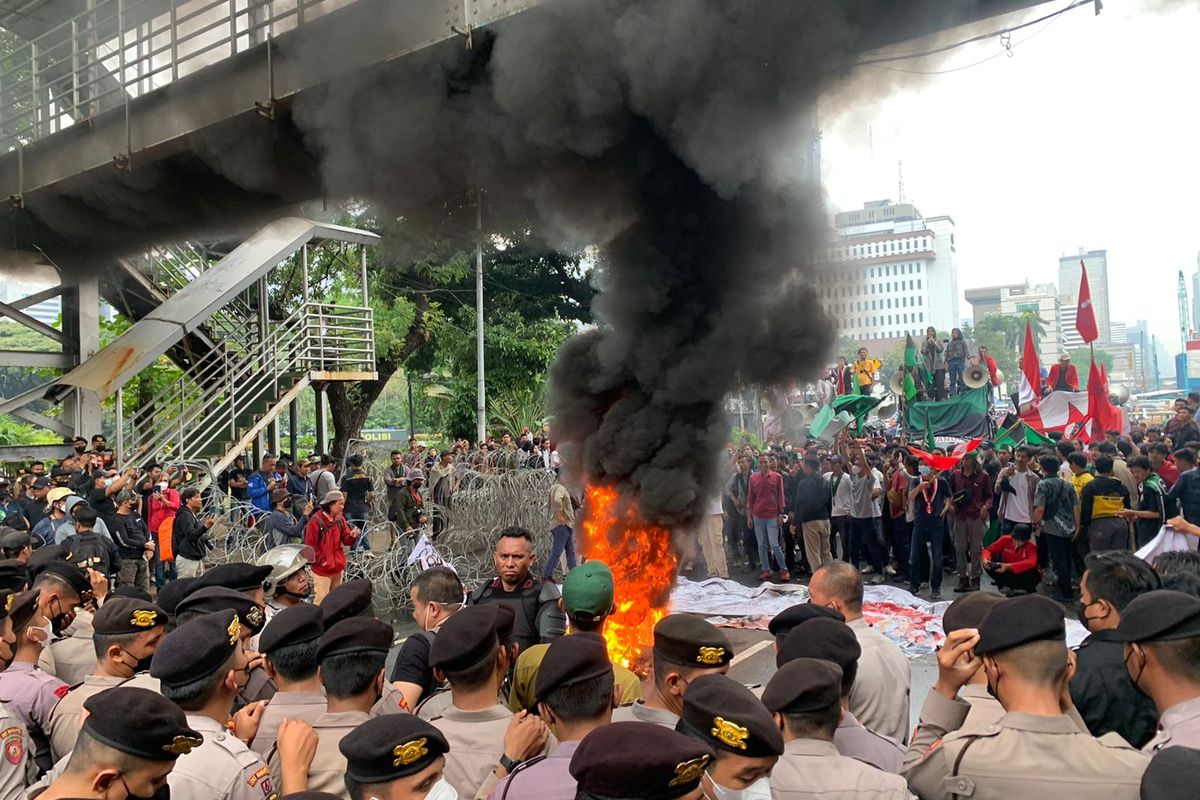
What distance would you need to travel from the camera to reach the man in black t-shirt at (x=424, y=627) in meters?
3.88

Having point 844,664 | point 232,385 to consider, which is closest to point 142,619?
point 844,664

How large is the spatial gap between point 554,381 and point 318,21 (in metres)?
3.89

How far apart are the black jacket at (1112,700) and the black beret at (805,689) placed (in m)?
1.39

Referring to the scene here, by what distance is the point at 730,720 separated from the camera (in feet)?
7.41

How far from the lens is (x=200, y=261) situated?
17688mm

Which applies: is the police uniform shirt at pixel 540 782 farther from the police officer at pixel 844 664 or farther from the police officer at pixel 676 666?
the police officer at pixel 844 664

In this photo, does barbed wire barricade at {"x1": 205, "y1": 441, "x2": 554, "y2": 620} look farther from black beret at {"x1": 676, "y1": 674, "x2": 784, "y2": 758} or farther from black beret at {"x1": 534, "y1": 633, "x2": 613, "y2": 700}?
black beret at {"x1": 676, "y1": 674, "x2": 784, "y2": 758}

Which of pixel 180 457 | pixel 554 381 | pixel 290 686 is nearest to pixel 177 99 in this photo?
pixel 554 381

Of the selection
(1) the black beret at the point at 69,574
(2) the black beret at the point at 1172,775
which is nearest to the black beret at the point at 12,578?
(1) the black beret at the point at 69,574

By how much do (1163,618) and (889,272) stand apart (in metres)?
48.2

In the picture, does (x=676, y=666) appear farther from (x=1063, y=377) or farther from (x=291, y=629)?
(x=1063, y=377)

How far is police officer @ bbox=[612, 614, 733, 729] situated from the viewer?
117 inches

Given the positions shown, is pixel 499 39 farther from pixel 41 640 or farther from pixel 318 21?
pixel 41 640

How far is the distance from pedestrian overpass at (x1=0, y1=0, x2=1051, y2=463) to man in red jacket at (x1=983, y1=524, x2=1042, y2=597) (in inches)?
205
